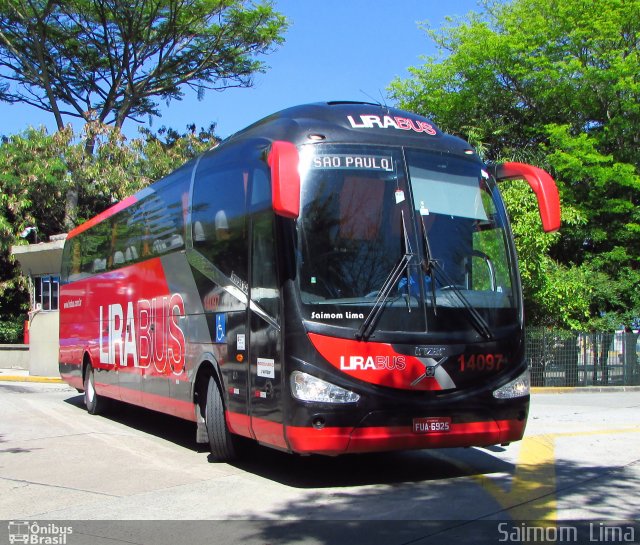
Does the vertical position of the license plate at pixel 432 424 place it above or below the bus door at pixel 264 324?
below

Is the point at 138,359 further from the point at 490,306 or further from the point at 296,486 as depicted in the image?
the point at 490,306

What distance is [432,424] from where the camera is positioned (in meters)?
7.25

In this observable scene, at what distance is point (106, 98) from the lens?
3600 cm

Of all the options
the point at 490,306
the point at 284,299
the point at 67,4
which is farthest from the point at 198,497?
the point at 67,4

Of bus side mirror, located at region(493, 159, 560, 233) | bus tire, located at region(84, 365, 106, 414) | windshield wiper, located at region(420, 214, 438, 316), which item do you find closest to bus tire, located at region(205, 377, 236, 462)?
windshield wiper, located at region(420, 214, 438, 316)

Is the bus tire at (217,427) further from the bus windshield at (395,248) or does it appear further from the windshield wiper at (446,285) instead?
the windshield wiper at (446,285)

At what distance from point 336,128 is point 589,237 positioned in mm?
20374

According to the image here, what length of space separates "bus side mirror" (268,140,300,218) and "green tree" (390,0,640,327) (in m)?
15.8

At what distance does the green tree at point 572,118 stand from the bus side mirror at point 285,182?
15.8m

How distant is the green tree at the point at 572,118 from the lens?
24.4 m

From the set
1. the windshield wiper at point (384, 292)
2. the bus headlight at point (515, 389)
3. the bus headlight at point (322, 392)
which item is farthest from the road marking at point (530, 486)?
the windshield wiper at point (384, 292)

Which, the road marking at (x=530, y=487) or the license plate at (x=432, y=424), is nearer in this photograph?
the road marking at (x=530, y=487)

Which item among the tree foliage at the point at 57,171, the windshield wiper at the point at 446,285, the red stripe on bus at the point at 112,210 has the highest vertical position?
the tree foliage at the point at 57,171

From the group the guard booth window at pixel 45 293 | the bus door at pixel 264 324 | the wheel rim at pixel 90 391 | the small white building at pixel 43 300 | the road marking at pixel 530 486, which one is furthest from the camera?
the guard booth window at pixel 45 293
